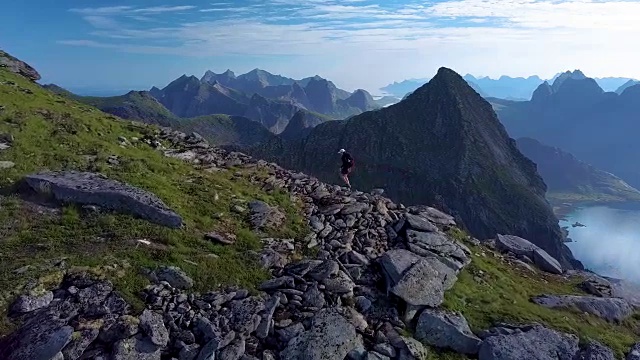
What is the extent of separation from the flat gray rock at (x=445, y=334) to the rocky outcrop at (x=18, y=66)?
51.1 metres

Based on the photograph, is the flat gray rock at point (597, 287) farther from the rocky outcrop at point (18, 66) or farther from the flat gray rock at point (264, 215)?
the rocky outcrop at point (18, 66)

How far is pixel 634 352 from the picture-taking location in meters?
20.5

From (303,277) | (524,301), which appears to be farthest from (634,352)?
(303,277)

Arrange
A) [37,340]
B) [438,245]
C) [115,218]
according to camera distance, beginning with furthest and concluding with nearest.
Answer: [438,245], [115,218], [37,340]

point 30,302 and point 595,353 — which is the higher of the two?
point 30,302

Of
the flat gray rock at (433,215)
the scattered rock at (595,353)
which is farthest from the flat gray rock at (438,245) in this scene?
the scattered rock at (595,353)

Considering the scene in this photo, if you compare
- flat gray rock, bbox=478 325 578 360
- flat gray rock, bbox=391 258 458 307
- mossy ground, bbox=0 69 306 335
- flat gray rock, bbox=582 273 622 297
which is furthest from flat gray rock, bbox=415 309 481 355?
flat gray rock, bbox=582 273 622 297

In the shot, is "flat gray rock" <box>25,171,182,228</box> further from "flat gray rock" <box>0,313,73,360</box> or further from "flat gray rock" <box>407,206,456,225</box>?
"flat gray rock" <box>407,206,456,225</box>

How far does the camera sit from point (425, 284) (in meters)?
20.2

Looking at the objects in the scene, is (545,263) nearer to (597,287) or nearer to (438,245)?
(597,287)

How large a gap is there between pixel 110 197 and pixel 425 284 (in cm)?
1537

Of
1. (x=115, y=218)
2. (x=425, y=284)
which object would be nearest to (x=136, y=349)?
(x=115, y=218)

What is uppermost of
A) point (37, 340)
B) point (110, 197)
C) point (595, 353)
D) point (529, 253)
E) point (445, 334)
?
point (110, 197)

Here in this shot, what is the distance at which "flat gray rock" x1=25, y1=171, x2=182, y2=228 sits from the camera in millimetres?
20656
